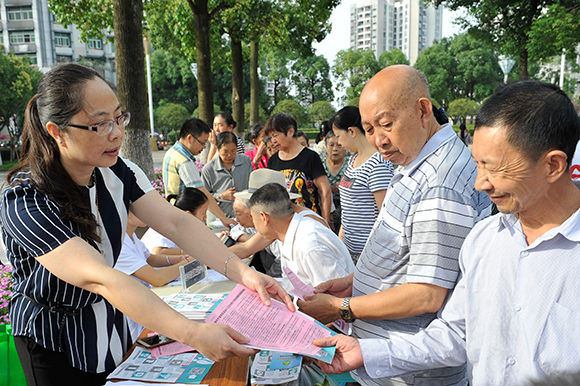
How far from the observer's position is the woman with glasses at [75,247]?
4.84ft

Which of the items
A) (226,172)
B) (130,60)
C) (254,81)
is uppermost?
(254,81)

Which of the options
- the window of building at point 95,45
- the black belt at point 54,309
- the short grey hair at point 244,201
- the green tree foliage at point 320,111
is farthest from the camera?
the window of building at point 95,45

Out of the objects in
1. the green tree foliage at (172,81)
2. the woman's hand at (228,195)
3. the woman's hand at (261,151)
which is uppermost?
the green tree foliage at (172,81)

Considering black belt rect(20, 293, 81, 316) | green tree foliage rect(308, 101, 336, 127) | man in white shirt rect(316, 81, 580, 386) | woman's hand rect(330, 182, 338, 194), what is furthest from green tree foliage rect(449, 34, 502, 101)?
black belt rect(20, 293, 81, 316)

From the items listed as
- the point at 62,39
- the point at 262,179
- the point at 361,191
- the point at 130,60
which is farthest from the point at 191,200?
the point at 62,39

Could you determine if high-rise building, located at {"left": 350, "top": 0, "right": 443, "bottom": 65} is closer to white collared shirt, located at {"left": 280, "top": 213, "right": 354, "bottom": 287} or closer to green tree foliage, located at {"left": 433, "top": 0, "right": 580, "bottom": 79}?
green tree foliage, located at {"left": 433, "top": 0, "right": 580, "bottom": 79}

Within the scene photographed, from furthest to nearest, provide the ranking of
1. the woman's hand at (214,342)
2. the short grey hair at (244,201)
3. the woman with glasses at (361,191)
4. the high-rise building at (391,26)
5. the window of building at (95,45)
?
1. the high-rise building at (391,26)
2. the window of building at (95,45)
3. the short grey hair at (244,201)
4. the woman with glasses at (361,191)
5. the woman's hand at (214,342)

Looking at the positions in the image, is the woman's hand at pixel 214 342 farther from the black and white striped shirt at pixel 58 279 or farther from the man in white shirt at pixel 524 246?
the man in white shirt at pixel 524 246

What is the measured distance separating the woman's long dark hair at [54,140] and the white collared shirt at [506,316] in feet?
4.05

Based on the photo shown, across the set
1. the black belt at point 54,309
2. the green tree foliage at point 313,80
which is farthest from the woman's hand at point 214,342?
the green tree foliage at point 313,80

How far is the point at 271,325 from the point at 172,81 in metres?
44.0

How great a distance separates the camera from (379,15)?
11950 cm

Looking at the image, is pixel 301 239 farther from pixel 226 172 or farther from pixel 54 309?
pixel 226 172

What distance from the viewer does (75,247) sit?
1.49m
